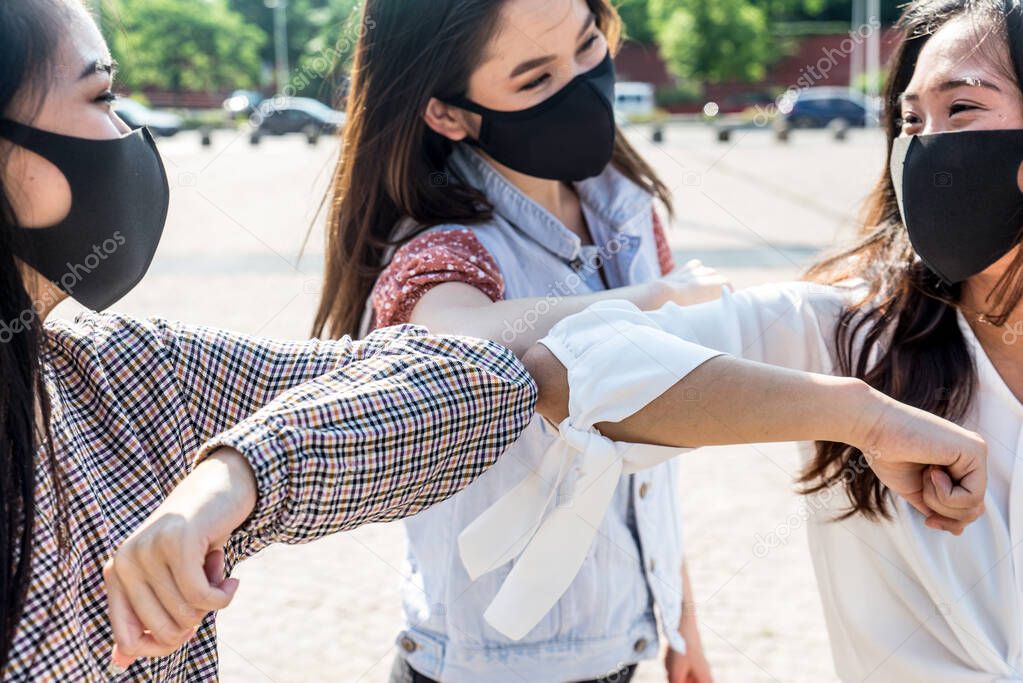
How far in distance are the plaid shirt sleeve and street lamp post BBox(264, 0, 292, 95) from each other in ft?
181

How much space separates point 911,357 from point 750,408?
0.57 m

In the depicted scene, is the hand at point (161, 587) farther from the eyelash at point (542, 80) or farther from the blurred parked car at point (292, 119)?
the blurred parked car at point (292, 119)

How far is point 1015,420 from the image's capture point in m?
1.87

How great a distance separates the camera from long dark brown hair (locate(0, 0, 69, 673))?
4.12 ft

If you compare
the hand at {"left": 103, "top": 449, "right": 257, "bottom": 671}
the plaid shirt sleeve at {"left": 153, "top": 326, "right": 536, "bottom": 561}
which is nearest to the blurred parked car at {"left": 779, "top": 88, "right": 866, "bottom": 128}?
the plaid shirt sleeve at {"left": 153, "top": 326, "right": 536, "bottom": 561}

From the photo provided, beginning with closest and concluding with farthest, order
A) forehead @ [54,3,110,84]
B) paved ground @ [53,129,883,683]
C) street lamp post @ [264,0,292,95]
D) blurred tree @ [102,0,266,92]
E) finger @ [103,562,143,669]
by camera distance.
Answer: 1. finger @ [103,562,143,669]
2. forehead @ [54,3,110,84]
3. paved ground @ [53,129,883,683]
4. blurred tree @ [102,0,266,92]
5. street lamp post @ [264,0,292,95]

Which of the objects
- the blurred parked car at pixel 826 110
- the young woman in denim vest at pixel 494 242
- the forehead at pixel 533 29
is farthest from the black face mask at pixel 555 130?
the blurred parked car at pixel 826 110

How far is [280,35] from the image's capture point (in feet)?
189

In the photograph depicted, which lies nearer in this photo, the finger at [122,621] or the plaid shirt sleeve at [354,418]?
the finger at [122,621]

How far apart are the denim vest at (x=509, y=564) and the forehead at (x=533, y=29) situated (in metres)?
0.24

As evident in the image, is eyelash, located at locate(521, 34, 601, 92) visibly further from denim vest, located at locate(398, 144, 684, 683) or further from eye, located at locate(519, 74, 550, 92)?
denim vest, located at locate(398, 144, 684, 683)

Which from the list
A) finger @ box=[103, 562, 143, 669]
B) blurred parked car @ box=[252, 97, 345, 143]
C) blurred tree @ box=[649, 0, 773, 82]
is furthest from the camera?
blurred tree @ box=[649, 0, 773, 82]

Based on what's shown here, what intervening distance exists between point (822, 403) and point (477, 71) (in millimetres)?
1038

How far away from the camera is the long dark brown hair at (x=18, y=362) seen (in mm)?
1256
